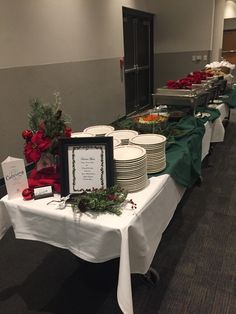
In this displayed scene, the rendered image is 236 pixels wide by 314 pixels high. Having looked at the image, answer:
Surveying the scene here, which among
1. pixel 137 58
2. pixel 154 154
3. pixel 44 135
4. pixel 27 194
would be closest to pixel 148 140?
pixel 154 154

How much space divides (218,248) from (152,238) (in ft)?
2.75

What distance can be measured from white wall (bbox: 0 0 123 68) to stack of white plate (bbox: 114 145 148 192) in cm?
213

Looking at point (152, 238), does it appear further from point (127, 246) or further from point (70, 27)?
point (70, 27)

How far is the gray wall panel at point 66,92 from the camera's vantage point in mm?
2895

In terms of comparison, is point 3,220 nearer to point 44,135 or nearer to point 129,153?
point 44,135

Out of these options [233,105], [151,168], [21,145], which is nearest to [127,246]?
[151,168]

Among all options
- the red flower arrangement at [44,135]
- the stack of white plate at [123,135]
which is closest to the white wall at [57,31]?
the stack of white plate at [123,135]

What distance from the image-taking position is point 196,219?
7.16ft

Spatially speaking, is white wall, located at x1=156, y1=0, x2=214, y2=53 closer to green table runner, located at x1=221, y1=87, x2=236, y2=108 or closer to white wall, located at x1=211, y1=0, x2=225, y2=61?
white wall, located at x1=211, y1=0, x2=225, y2=61

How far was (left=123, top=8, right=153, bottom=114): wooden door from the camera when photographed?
5395mm

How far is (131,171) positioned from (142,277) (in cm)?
76

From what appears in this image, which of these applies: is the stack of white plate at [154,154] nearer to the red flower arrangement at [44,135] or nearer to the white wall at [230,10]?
the red flower arrangement at [44,135]

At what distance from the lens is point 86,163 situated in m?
1.14

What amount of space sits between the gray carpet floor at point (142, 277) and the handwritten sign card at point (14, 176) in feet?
2.28
